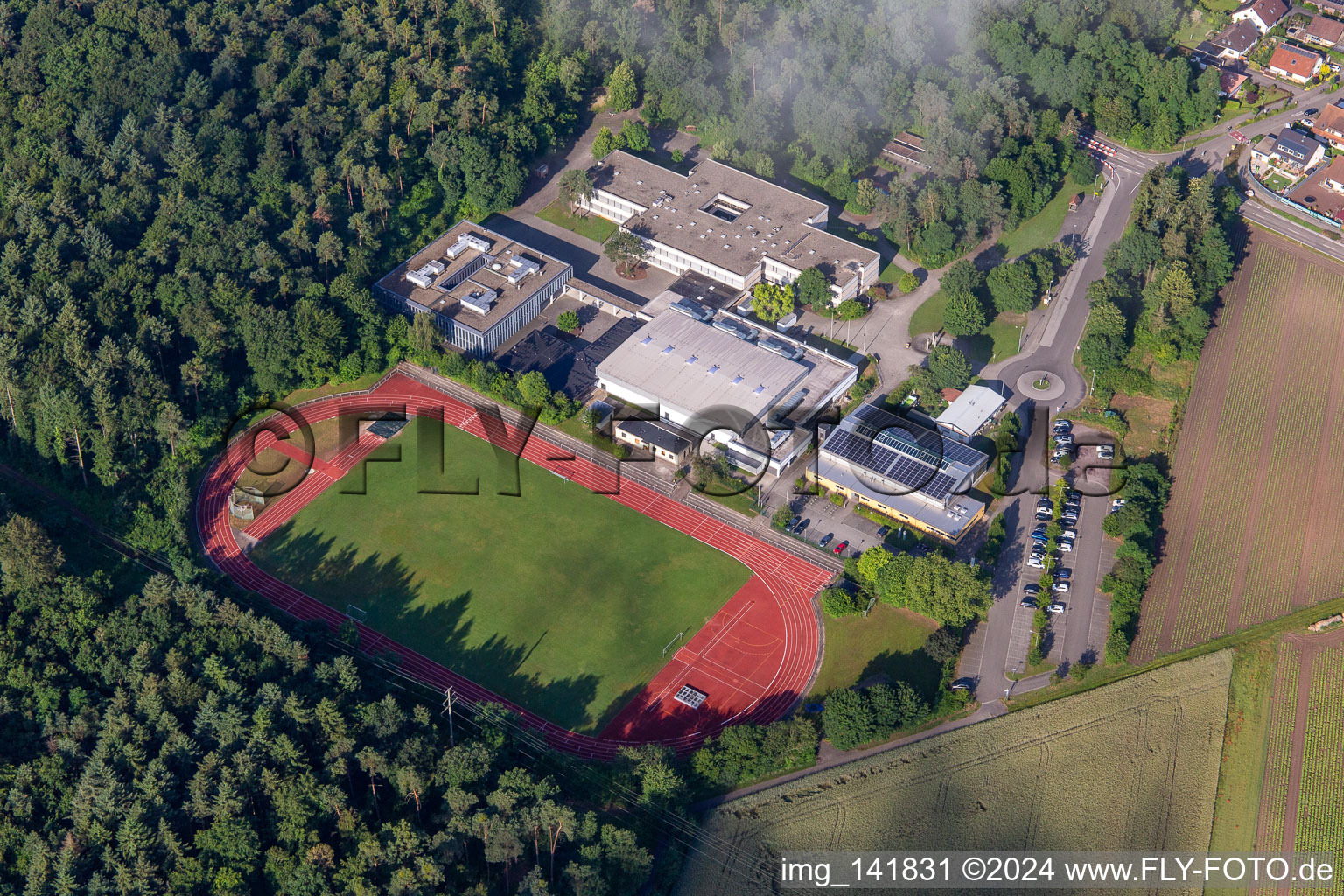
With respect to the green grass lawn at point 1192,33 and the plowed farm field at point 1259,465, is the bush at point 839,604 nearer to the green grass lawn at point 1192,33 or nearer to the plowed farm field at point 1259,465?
the plowed farm field at point 1259,465

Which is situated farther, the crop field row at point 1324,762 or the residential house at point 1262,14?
the residential house at point 1262,14

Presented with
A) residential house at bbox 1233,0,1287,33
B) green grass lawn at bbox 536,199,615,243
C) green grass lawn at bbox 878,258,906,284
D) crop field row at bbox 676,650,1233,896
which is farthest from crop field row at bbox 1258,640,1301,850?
residential house at bbox 1233,0,1287,33

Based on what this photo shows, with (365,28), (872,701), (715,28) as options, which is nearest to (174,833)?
(872,701)

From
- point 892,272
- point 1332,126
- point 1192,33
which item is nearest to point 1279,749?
point 892,272

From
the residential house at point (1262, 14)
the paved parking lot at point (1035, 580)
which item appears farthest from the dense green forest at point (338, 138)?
the paved parking lot at point (1035, 580)

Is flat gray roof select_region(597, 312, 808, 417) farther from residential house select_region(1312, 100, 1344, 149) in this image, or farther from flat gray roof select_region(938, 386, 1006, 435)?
residential house select_region(1312, 100, 1344, 149)
